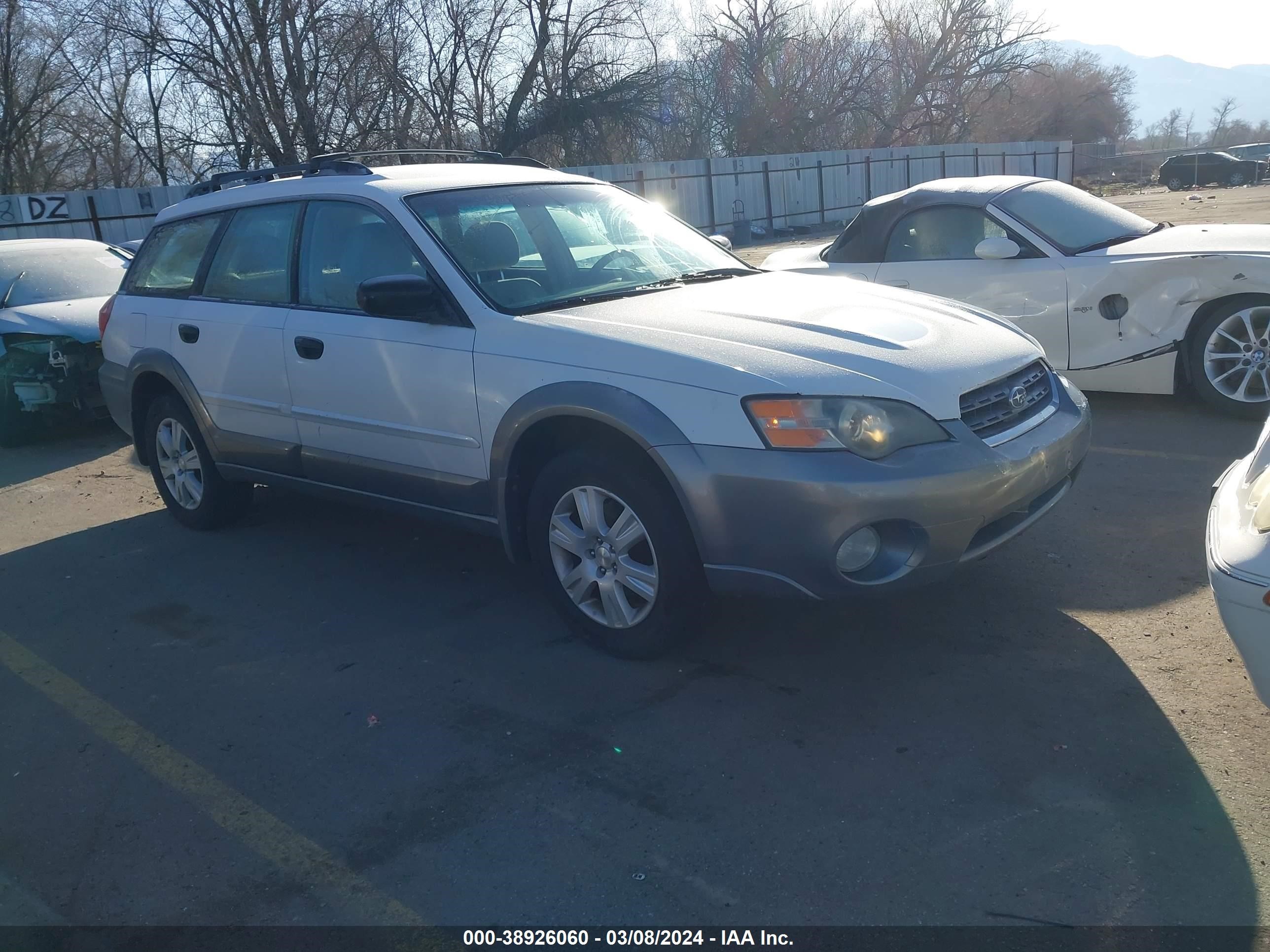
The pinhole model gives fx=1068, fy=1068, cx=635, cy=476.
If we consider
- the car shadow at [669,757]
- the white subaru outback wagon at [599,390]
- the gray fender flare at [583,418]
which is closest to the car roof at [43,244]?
the white subaru outback wagon at [599,390]

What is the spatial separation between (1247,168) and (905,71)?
15.0m

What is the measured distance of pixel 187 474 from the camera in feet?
19.5

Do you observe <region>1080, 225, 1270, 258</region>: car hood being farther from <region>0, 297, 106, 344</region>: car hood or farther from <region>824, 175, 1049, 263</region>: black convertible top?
<region>0, 297, 106, 344</region>: car hood

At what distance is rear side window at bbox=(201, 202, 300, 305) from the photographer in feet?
16.4

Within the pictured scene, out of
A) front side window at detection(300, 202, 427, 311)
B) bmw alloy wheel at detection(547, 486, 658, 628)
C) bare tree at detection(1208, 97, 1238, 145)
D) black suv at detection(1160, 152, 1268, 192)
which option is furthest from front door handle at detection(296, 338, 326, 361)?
bare tree at detection(1208, 97, 1238, 145)

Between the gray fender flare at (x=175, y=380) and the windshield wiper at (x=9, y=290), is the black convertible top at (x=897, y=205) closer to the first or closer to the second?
the gray fender flare at (x=175, y=380)

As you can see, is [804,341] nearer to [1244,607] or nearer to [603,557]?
[603,557]

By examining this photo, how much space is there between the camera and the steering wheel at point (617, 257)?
15.0 feet

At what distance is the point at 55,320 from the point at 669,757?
7.44 meters

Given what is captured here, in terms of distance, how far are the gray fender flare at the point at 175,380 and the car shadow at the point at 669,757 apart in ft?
3.13

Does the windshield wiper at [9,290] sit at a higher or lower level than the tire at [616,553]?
higher

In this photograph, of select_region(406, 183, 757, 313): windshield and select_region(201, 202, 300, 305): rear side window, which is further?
select_region(201, 202, 300, 305): rear side window

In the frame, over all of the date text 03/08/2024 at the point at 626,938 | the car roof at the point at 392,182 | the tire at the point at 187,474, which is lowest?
the date text 03/08/2024 at the point at 626,938

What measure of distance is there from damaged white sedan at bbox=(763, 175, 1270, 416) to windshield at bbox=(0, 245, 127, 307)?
6365mm
